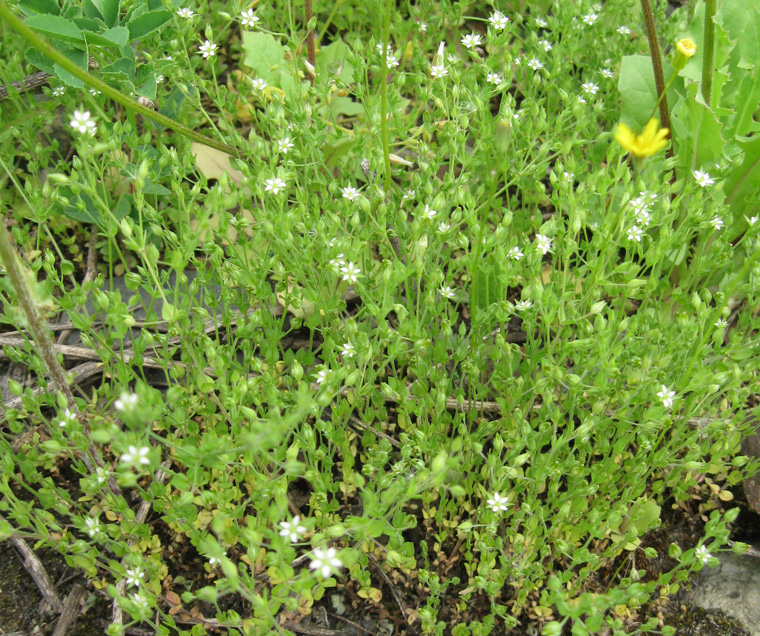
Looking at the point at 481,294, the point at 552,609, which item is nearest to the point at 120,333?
the point at 481,294

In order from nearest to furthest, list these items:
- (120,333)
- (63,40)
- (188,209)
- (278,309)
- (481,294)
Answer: (120,333), (188,209), (63,40), (481,294), (278,309)

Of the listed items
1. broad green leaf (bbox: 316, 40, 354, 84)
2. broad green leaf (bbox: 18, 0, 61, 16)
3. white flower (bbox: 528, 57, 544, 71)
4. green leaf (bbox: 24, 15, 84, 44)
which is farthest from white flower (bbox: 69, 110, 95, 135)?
white flower (bbox: 528, 57, 544, 71)

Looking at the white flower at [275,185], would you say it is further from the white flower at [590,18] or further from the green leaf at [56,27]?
the white flower at [590,18]

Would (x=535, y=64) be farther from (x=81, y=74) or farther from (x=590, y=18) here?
(x=81, y=74)

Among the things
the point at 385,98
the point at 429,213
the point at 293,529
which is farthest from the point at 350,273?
the point at 293,529

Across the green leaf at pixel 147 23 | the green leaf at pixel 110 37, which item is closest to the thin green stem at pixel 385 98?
the green leaf at pixel 147 23

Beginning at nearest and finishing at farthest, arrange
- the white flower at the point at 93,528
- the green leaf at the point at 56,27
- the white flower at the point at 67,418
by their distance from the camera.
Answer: the white flower at the point at 67,418, the white flower at the point at 93,528, the green leaf at the point at 56,27

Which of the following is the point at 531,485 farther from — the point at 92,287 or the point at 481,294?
the point at 92,287
